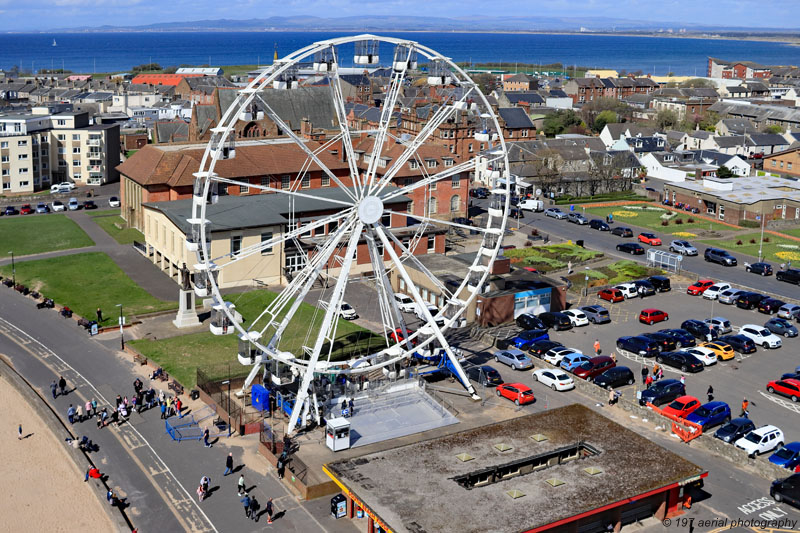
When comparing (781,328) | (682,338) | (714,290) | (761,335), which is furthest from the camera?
(714,290)

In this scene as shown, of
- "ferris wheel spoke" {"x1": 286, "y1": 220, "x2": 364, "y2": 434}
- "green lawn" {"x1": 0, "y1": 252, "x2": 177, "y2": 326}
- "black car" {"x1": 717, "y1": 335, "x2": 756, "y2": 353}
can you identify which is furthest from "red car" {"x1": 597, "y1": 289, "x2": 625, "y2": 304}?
"green lawn" {"x1": 0, "y1": 252, "x2": 177, "y2": 326}

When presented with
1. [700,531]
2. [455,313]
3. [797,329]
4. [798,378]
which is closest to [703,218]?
[797,329]

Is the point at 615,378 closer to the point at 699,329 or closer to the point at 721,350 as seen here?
the point at 721,350

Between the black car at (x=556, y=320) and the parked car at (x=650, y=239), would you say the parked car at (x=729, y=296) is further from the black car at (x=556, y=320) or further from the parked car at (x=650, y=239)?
the parked car at (x=650, y=239)

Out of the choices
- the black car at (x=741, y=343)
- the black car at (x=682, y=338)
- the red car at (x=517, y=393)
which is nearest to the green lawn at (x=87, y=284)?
the red car at (x=517, y=393)

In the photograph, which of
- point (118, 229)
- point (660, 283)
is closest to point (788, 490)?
point (660, 283)
